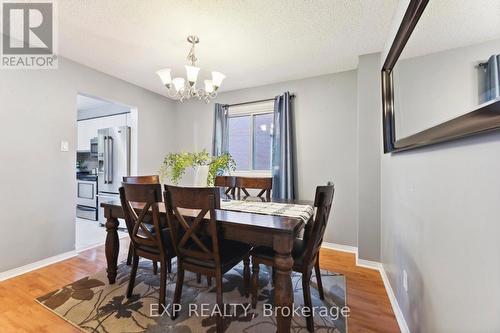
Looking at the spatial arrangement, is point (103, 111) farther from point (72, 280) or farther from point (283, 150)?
point (283, 150)

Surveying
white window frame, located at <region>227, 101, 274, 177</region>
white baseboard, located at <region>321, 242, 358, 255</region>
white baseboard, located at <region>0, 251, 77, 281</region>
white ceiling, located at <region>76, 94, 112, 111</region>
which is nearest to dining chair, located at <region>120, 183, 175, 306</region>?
white baseboard, located at <region>0, 251, 77, 281</region>

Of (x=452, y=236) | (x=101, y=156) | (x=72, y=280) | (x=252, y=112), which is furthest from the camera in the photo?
(x=101, y=156)

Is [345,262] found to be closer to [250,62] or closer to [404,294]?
[404,294]

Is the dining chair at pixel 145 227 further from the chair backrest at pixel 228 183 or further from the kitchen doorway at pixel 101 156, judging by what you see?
the kitchen doorway at pixel 101 156

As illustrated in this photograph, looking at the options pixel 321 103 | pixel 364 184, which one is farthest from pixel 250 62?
pixel 364 184

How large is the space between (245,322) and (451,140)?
5.46ft

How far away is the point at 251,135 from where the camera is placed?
12.7ft

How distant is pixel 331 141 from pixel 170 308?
2681 millimetres

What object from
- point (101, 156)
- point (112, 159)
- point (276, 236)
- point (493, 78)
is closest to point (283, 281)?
point (276, 236)

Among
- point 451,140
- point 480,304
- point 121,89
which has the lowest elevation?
point 480,304

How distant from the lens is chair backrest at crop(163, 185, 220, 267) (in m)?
1.43

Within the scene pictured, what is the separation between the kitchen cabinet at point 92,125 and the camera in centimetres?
443

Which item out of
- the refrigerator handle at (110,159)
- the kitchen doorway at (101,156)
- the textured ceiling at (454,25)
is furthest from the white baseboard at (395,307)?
the refrigerator handle at (110,159)

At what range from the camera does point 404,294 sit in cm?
160
